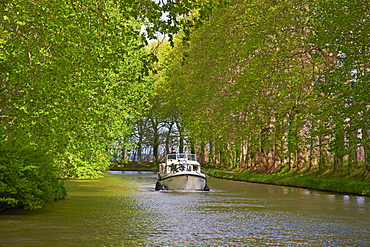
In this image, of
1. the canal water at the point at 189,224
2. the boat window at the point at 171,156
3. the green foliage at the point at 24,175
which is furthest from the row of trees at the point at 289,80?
the green foliage at the point at 24,175

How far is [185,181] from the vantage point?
4097 cm

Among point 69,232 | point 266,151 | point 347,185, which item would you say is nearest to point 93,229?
point 69,232

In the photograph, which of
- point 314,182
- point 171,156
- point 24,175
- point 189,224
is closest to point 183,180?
point 171,156

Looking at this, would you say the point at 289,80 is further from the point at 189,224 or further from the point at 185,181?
the point at 189,224

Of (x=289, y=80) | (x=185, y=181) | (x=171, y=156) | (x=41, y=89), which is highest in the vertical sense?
(x=289, y=80)

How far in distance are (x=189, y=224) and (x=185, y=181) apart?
867 inches

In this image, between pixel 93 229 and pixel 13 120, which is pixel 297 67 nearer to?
pixel 13 120

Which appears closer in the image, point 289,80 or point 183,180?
point 183,180

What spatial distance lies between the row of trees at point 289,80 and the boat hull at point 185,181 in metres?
5.91

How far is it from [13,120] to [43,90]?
2486 mm

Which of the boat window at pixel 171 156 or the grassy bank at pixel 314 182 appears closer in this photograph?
the grassy bank at pixel 314 182

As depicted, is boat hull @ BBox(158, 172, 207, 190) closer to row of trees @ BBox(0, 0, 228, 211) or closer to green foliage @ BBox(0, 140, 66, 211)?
row of trees @ BBox(0, 0, 228, 211)

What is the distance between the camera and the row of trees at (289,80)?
2984cm

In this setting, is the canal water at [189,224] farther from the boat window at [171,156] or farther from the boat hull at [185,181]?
the boat window at [171,156]
